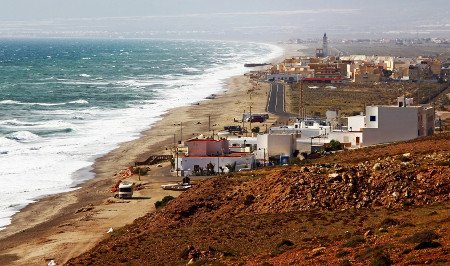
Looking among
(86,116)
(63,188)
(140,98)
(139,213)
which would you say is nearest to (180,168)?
(63,188)

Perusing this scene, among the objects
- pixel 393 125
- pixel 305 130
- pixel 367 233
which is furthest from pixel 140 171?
pixel 367 233

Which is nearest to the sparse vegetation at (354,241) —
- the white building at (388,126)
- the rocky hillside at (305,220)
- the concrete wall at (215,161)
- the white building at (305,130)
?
the rocky hillside at (305,220)

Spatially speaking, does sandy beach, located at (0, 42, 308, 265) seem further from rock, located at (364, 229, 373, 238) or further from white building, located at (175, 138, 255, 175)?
rock, located at (364, 229, 373, 238)

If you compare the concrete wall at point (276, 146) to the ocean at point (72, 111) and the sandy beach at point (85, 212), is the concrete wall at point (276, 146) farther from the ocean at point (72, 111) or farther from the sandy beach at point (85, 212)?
the ocean at point (72, 111)

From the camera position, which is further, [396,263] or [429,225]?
[429,225]

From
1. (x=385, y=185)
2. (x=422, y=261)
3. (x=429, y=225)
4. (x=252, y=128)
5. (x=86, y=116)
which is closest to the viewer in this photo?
(x=422, y=261)

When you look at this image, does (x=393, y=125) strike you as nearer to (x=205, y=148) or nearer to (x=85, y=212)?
(x=205, y=148)

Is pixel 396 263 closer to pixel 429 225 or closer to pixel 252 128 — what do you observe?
pixel 429 225
